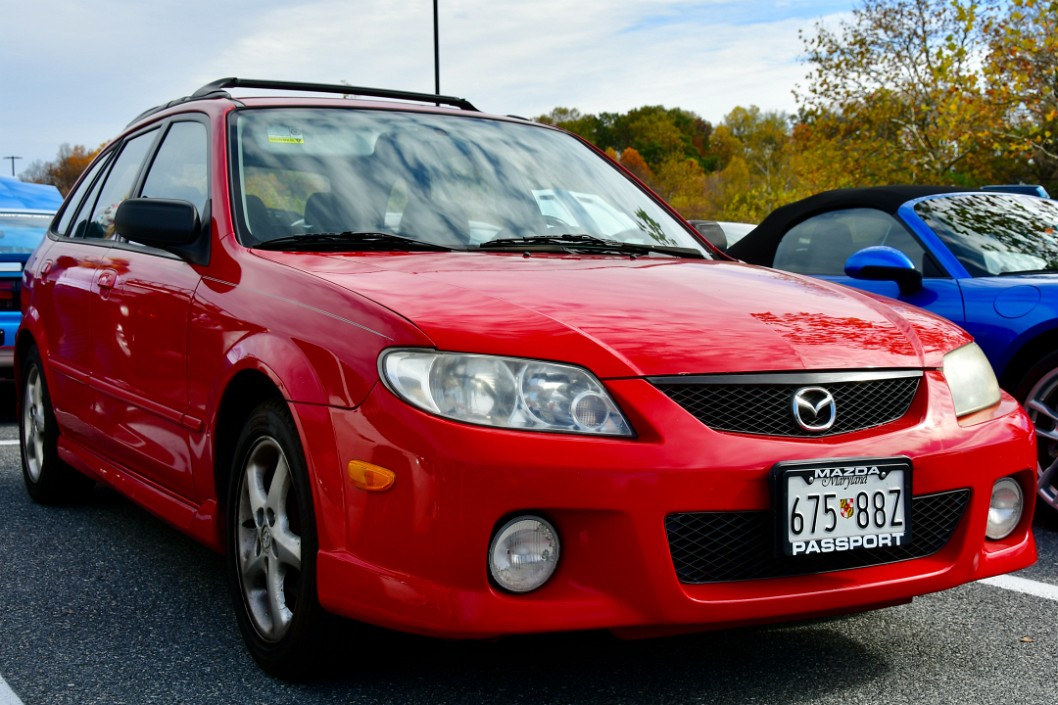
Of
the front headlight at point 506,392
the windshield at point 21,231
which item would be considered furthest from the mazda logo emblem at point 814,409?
the windshield at point 21,231

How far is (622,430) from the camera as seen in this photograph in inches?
102

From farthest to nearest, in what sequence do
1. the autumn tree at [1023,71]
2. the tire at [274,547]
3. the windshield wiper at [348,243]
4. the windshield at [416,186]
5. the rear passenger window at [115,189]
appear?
1. the autumn tree at [1023,71]
2. the rear passenger window at [115,189]
3. the windshield at [416,186]
4. the windshield wiper at [348,243]
5. the tire at [274,547]

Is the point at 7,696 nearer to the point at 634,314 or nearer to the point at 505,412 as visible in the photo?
the point at 505,412

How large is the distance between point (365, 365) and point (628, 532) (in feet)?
2.28

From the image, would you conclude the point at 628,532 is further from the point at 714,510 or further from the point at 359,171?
the point at 359,171

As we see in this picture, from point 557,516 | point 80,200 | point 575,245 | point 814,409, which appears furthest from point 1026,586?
point 80,200

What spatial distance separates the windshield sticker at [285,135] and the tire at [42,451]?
1.90 m

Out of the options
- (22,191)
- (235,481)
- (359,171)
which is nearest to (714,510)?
(235,481)

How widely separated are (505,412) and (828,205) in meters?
3.96

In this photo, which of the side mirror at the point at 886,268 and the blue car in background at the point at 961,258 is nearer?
the blue car in background at the point at 961,258

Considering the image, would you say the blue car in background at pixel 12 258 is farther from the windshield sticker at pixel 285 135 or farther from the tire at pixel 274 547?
the tire at pixel 274 547

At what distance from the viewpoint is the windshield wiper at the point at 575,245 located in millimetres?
3637

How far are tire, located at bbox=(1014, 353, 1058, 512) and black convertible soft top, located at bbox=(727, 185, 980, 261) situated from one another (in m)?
1.15

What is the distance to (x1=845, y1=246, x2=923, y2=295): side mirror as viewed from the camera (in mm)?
5082
